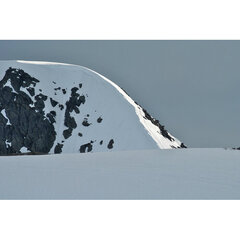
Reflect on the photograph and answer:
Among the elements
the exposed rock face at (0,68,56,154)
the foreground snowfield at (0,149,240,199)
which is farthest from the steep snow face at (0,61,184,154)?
the foreground snowfield at (0,149,240,199)

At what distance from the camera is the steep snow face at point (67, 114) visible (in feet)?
494

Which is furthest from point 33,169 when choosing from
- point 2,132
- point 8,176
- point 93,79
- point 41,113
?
point 93,79

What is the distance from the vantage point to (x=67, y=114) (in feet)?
564

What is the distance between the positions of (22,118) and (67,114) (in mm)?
19692

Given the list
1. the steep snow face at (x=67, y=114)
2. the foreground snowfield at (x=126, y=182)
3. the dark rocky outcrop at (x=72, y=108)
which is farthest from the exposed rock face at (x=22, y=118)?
the foreground snowfield at (x=126, y=182)

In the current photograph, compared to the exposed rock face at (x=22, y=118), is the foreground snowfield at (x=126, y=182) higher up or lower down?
lower down

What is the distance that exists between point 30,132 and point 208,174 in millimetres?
132038

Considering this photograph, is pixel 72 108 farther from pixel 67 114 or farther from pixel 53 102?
pixel 53 102

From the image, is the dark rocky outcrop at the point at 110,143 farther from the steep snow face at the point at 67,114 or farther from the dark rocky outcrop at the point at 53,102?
the dark rocky outcrop at the point at 53,102

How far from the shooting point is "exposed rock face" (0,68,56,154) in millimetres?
153000


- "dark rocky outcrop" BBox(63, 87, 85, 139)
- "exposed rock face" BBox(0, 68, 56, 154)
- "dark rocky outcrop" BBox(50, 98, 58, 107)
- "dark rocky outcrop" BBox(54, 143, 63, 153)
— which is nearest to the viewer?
"exposed rock face" BBox(0, 68, 56, 154)

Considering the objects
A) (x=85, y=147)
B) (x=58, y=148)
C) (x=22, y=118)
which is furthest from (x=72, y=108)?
(x=85, y=147)

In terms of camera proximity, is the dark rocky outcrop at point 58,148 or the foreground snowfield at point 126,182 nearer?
the foreground snowfield at point 126,182

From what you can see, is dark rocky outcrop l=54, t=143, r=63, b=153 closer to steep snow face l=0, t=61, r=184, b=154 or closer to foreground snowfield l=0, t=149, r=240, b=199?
steep snow face l=0, t=61, r=184, b=154
